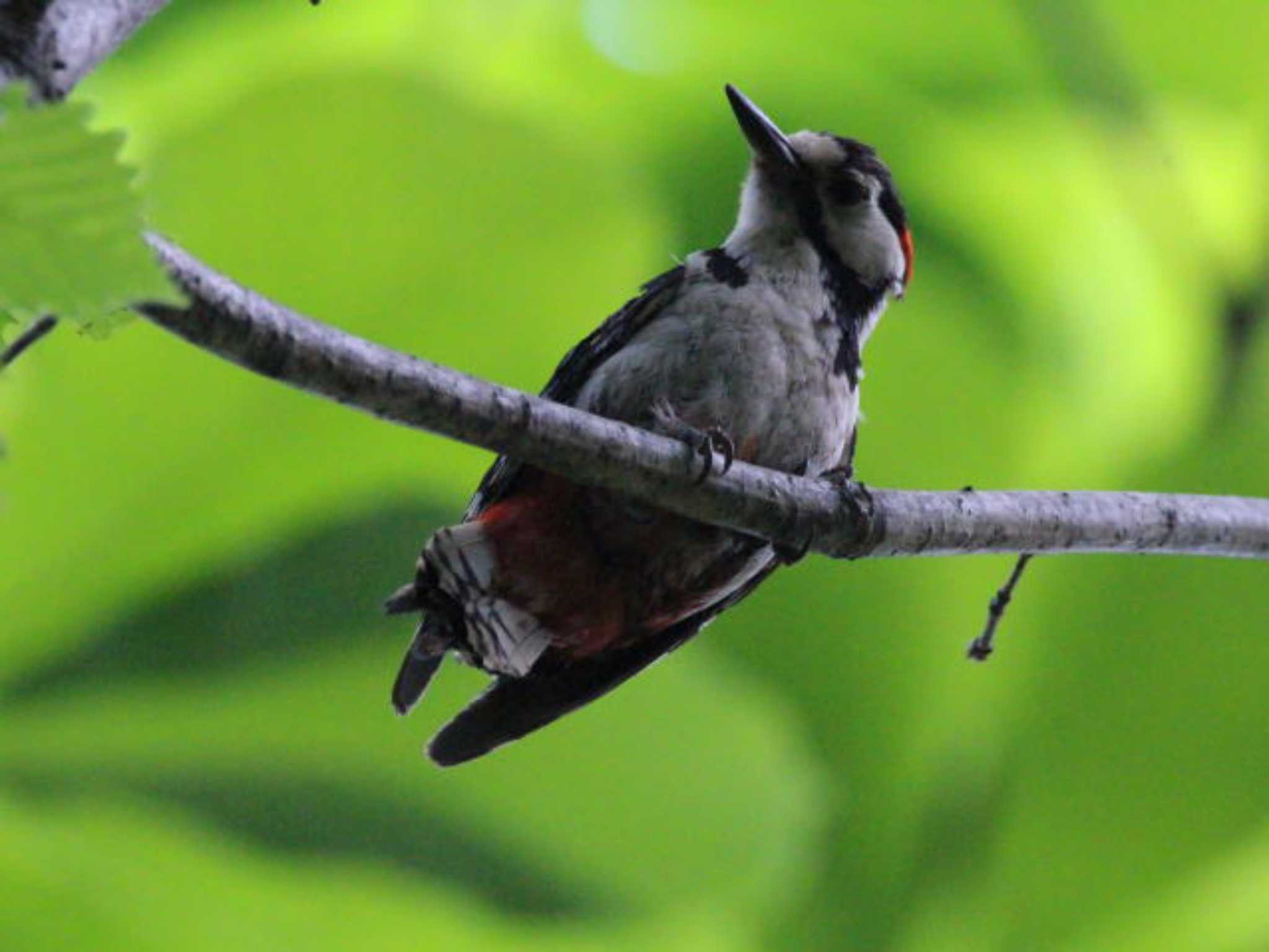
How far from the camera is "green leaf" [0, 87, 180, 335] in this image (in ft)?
2.85

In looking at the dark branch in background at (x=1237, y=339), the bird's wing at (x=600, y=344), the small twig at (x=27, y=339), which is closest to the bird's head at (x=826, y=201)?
the bird's wing at (x=600, y=344)

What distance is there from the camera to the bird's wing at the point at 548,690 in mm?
2191

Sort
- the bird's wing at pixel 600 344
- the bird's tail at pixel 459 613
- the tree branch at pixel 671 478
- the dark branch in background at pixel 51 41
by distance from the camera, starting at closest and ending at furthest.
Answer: the dark branch in background at pixel 51 41, the tree branch at pixel 671 478, the bird's tail at pixel 459 613, the bird's wing at pixel 600 344

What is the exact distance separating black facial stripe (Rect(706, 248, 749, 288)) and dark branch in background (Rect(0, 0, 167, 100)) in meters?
1.32

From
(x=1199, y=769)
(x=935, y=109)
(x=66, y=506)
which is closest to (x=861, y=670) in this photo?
(x=1199, y=769)

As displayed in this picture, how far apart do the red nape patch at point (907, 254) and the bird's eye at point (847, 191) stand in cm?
8

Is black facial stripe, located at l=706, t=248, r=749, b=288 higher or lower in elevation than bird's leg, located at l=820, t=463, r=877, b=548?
higher

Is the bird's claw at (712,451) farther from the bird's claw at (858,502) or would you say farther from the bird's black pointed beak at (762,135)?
the bird's black pointed beak at (762,135)

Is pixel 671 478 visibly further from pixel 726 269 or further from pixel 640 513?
pixel 726 269

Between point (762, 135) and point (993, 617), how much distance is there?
75cm

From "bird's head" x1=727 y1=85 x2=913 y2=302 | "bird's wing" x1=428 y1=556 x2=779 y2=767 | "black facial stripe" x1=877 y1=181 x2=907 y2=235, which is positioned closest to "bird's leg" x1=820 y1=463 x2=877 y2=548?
"bird's wing" x1=428 y1=556 x2=779 y2=767

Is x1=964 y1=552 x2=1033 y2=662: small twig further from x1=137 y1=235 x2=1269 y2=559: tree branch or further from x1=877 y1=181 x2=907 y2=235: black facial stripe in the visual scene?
x1=877 y1=181 x2=907 y2=235: black facial stripe

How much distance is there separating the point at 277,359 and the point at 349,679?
1266 millimetres

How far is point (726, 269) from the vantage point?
243 cm
